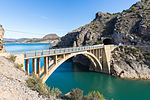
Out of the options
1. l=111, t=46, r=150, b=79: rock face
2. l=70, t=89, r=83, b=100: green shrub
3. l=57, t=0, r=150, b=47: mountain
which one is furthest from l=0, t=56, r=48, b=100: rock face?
l=57, t=0, r=150, b=47: mountain

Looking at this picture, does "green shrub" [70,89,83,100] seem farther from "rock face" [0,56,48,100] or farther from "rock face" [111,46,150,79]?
"rock face" [111,46,150,79]

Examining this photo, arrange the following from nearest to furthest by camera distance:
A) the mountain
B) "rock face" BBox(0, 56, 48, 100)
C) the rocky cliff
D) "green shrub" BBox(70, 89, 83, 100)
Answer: "rock face" BBox(0, 56, 48, 100) < "green shrub" BBox(70, 89, 83, 100) < the rocky cliff < the mountain

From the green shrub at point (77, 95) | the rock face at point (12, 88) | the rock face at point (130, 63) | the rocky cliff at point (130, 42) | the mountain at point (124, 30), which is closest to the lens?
the rock face at point (12, 88)

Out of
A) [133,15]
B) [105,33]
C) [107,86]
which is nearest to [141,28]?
[133,15]

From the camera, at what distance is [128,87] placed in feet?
61.3

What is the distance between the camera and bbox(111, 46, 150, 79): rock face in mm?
22859

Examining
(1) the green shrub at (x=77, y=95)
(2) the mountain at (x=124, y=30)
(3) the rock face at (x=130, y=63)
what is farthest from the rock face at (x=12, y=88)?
(2) the mountain at (x=124, y=30)

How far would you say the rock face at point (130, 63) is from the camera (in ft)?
75.0

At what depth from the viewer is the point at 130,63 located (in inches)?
960

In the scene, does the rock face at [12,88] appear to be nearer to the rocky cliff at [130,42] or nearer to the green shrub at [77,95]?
the green shrub at [77,95]

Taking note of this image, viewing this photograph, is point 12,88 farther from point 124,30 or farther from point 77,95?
point 124,30

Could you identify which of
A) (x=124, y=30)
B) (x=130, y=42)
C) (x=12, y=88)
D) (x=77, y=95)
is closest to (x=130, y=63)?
(x=130, y=42)

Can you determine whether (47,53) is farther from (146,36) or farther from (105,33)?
(105,33)

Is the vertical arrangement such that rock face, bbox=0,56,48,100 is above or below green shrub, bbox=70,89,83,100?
above
